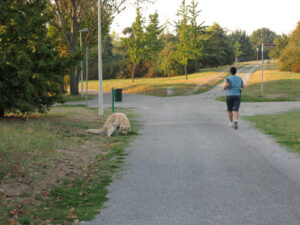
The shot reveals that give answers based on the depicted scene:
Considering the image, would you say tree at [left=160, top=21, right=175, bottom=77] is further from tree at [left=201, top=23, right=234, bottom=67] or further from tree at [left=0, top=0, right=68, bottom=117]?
tree at [left=0, top=0, right=68, bottom=117]

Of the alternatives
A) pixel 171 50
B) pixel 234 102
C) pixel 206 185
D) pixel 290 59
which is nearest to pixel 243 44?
pixel 171 50

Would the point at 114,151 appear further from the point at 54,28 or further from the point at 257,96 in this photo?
the point at 54,28

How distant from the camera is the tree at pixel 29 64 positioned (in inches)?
452

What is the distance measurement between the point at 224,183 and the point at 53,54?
357 inches

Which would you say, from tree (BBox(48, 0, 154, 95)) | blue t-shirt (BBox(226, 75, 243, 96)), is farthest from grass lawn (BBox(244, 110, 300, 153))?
tree (BBox(48, 0, 154, 95))

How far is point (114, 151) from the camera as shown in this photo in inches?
346

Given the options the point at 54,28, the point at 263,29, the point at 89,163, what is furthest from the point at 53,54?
the point at 263,29

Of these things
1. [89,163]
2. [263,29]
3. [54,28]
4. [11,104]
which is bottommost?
[89,163]

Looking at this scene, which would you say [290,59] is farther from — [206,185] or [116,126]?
[206,185]

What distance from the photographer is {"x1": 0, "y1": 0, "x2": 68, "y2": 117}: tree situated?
1149 centimetres

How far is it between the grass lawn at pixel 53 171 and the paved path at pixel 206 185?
1.18ft

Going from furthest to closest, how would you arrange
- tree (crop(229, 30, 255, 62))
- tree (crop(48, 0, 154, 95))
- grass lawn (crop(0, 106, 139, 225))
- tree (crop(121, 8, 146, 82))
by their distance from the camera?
tree (crop(229, 30, 255, 62)), tree (crop(121, 8, 146, 82)), tree (crop(48, 0, 154, 95)), grass lawn (crop(0, 106, 139, 225))

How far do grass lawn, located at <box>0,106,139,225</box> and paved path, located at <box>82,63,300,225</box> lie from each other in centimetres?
36

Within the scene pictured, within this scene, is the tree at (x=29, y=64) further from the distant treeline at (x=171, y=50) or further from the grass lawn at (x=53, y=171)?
the distant treeline at (x=171, y=50)
